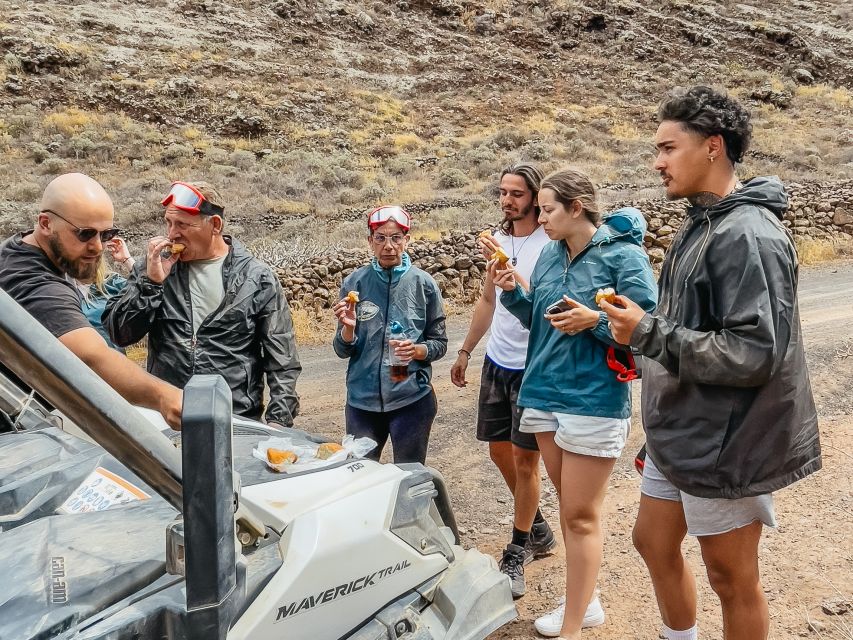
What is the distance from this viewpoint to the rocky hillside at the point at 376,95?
2158 cm

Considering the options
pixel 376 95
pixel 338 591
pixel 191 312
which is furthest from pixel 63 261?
pixel 376 95

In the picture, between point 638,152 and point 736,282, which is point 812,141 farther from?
point 736,282

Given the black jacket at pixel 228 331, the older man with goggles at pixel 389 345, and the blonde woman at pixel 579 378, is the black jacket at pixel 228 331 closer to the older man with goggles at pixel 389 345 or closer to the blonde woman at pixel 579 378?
the older man with goggles at pixel 389 345

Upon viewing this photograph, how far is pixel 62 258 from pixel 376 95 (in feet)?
106

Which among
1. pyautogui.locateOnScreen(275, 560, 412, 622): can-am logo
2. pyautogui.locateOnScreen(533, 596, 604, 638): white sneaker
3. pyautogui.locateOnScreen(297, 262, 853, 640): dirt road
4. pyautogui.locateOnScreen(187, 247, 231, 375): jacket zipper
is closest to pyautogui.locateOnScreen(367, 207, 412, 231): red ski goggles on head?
pyautogui.locateOnScreen(187, 247, 231, 375): jacket zipper

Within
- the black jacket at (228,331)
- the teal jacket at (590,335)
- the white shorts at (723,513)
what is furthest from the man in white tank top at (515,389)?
the white shorts at (723,513)

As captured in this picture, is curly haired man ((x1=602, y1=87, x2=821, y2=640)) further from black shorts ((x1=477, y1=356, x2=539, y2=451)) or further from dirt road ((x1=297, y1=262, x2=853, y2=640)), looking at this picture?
black shorts ((x1=477, y1=356, x2=539, y2=451))

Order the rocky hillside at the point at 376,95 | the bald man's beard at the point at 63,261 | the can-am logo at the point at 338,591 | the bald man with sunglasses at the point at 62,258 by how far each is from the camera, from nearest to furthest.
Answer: the can-am logo at the point at 338,591, the bald man with sunglasses at the point at 62,258, the bald man's beard at the point at 63,261, the rocky hillside at the point at 376,95

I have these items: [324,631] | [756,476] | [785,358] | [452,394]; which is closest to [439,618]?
[324,631]

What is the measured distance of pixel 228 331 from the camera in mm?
3633

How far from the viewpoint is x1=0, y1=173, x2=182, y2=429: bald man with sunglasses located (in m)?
2.78

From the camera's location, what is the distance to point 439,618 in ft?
7.16

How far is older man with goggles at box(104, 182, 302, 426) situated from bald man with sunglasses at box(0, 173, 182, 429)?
432mm

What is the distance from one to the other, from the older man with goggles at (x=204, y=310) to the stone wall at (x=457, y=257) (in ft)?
22.5
